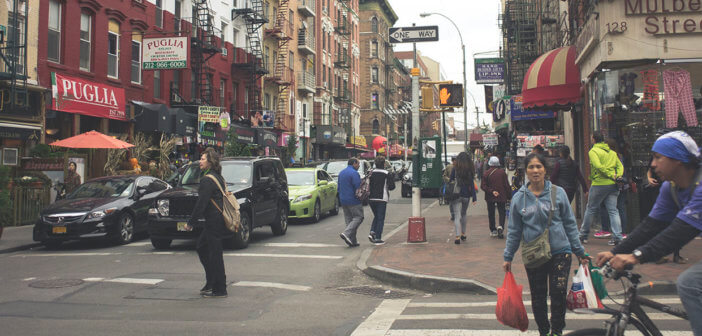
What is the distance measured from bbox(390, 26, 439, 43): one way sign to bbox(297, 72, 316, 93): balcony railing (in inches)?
1353

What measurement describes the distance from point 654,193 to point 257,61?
28.5m

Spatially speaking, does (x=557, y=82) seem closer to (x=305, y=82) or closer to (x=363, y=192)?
(x=363, y=192)

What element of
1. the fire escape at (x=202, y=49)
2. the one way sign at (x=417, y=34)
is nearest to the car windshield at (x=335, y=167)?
the fire escape at (x=202, y=49)

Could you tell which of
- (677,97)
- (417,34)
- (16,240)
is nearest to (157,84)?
(16,240)

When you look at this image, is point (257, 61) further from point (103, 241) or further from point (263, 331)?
point (263, 331)

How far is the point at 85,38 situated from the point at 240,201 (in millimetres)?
13636

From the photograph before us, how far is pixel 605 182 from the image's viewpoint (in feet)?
34.3

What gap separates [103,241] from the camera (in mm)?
13758

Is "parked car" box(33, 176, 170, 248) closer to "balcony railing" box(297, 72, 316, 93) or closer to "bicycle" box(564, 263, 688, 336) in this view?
"bicycle" box(564, 263, 688, 336)

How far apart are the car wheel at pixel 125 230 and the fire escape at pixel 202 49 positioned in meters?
16.2

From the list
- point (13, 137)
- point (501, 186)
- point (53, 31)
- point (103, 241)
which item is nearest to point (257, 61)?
point (53, 31)

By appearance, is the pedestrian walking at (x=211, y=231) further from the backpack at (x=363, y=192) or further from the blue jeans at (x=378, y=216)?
the blue jeans at (x=378, y=216)

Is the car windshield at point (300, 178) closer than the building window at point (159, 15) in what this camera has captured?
Yes

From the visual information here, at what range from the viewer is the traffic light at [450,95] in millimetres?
11820
